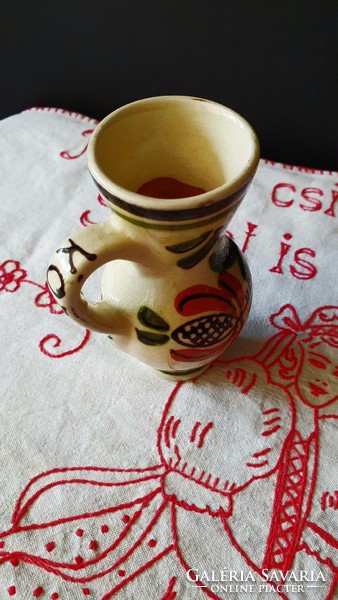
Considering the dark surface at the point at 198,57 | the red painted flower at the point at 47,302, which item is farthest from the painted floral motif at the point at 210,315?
the dark surface at the point at 198,57

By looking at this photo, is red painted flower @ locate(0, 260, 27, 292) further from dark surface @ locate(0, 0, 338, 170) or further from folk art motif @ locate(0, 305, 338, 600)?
dark surface @ locate(0, 0, 338, 170)

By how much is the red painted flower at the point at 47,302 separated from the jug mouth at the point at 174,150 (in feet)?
0.45

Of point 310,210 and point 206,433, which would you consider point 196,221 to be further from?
point 310,210

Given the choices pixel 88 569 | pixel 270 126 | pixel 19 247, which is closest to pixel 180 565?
pixel 88 569

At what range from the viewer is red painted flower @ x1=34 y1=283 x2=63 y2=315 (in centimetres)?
45

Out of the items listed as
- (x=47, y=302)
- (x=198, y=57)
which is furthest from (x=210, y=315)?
(x=198, y=57)

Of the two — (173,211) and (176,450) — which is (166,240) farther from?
(176,450)

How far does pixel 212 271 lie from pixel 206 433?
12cm

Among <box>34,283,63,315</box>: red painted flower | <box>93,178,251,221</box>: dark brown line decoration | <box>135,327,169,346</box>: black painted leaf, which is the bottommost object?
<box>34,283,63,315</box>: red painted flower

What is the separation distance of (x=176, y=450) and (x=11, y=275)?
0.75 ft

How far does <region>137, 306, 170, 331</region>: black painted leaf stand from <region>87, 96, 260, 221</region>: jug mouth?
74 mm

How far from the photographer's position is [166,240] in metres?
0.28

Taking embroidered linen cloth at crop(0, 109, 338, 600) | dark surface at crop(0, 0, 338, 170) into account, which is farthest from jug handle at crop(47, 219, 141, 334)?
dark surface at crop(0, 0, 338, 170)

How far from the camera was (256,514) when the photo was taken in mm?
337
